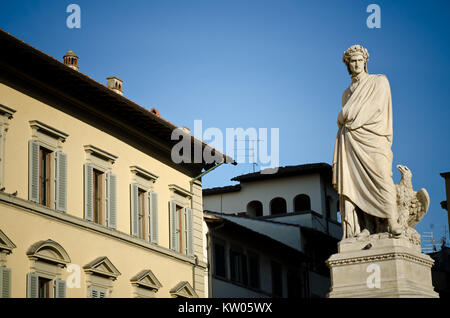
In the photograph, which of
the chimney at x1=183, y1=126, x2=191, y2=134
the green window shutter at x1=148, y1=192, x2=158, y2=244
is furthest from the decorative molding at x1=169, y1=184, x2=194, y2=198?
the chimney at x1=183, y1=126, x2=191, y2=134

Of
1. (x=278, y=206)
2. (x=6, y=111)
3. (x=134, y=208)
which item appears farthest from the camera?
(x=278, y=206)

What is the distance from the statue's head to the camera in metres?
12.8

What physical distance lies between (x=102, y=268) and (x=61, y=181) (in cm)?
293

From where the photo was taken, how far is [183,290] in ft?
102

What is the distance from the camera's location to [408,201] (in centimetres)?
1241

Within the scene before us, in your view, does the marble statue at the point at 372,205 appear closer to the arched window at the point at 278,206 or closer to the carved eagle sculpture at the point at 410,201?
the carved eagle sculpture at the point at 410,201

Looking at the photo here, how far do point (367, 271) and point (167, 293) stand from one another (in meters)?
19.0

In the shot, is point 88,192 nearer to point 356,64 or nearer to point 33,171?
point 33,171

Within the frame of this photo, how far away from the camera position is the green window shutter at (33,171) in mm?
23719

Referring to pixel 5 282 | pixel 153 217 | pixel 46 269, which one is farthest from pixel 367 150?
pixel 153 217

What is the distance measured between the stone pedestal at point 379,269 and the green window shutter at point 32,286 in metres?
12.7

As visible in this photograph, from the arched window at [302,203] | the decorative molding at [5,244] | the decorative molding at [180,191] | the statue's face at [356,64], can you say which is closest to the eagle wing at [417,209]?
the statue's face at [356,64]

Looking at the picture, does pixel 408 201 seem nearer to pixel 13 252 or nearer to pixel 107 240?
pixel 13 252
